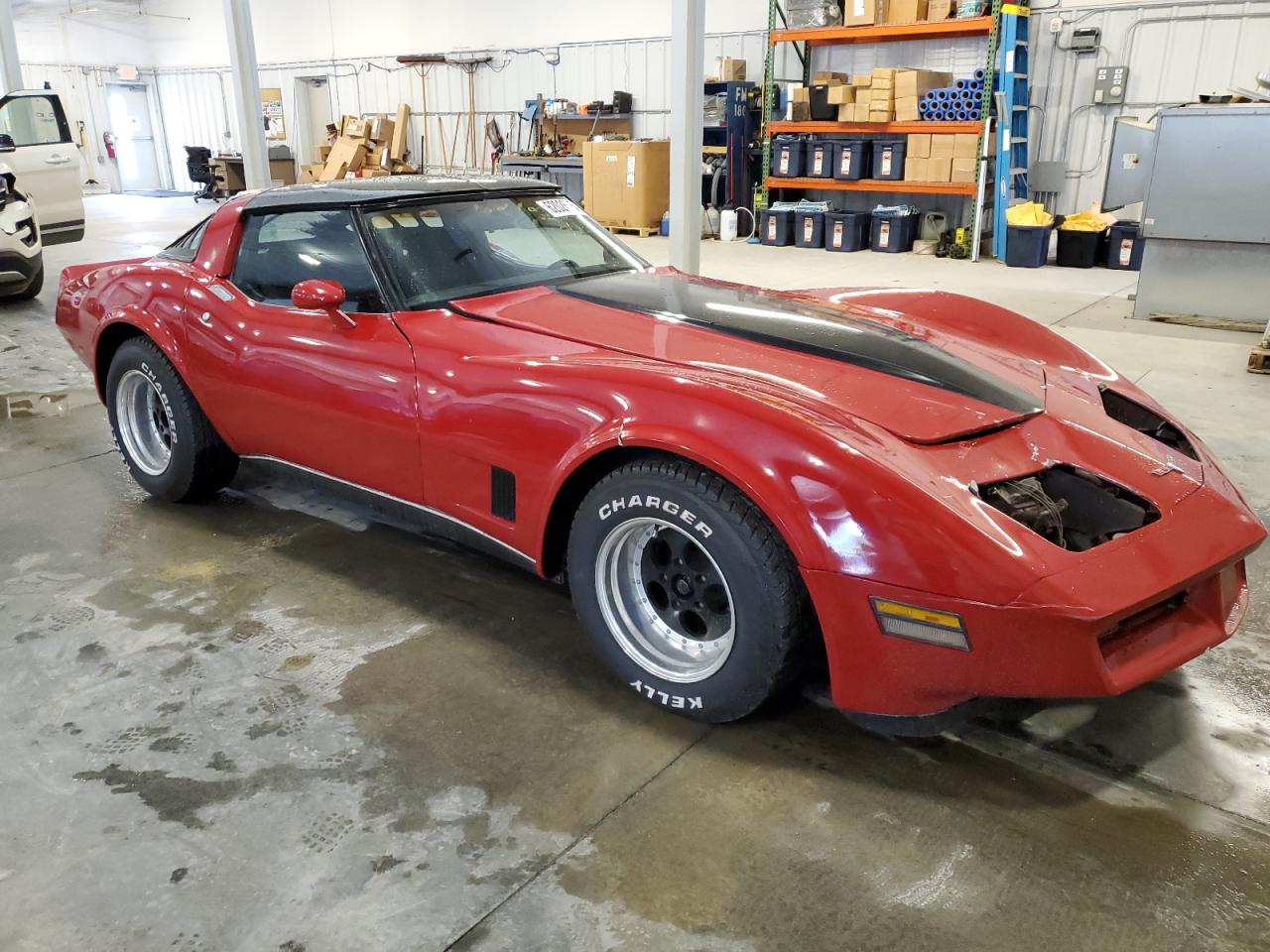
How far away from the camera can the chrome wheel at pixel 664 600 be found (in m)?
2.32

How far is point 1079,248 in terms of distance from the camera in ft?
34.3

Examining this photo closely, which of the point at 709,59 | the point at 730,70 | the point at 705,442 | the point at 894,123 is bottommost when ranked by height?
the point at 705,442

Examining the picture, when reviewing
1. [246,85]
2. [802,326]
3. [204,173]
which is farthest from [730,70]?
[204,173]

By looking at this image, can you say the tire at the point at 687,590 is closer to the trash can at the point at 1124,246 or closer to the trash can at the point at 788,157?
the trash can at the point at 1124,246

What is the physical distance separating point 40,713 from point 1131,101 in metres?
11.9

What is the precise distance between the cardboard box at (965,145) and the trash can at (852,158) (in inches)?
45.4

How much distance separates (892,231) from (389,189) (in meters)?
9.69

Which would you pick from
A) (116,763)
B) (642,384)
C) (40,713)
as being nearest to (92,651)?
(40,713)

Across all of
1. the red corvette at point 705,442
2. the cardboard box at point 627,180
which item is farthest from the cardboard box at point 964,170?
the red corvette at point 705,442

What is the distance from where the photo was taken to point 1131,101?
1086 centimetres

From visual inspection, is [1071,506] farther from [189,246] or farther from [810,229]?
[810,229]

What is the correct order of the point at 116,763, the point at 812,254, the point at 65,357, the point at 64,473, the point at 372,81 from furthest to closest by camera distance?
the point at 372,81 → the point at 812,254 → the point at 65,357 → the point at 64,473 → the point at 116,763

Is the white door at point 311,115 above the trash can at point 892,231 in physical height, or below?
above

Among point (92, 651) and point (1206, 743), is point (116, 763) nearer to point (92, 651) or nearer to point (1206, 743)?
point (92, 651)
